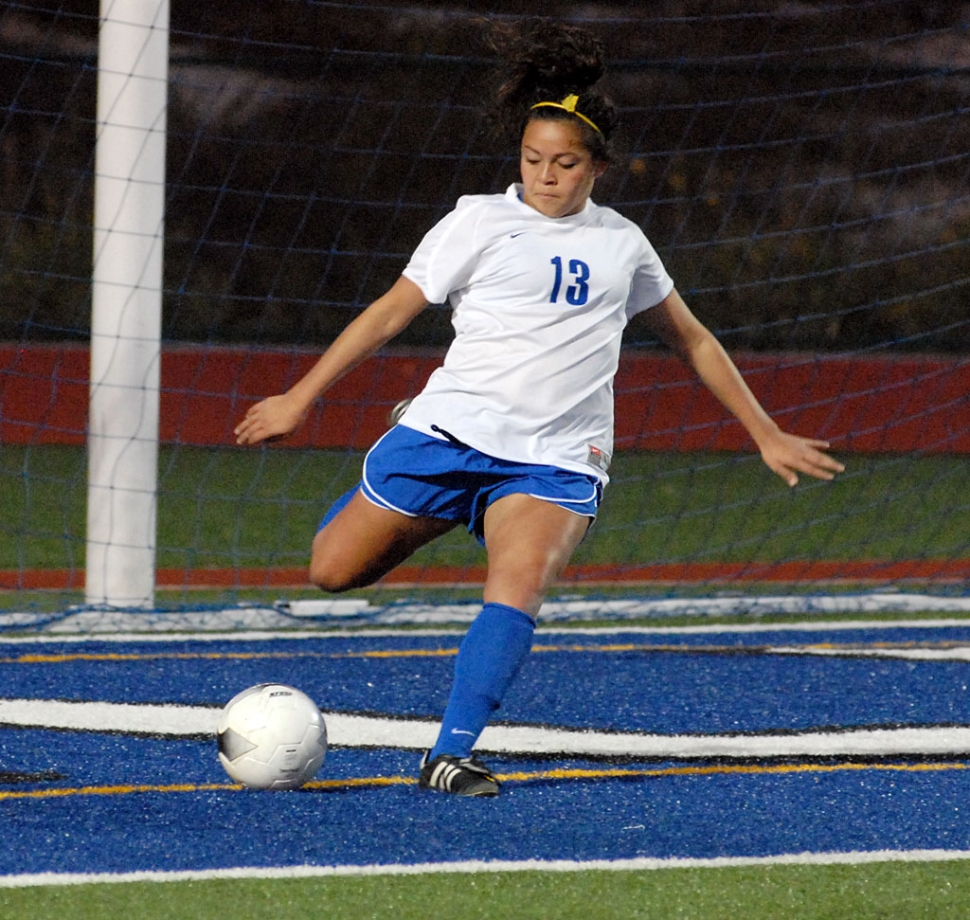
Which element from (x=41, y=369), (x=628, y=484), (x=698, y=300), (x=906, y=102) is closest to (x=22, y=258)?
(x=41, y=369)

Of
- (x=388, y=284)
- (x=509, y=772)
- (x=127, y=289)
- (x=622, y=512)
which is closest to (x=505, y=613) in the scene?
(x=509, y=772)

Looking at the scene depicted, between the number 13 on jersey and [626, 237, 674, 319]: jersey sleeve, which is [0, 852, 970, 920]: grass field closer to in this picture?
the number 13 on jersey

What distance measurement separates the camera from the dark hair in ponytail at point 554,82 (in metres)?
4.45

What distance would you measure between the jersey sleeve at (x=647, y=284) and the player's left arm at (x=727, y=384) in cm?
4

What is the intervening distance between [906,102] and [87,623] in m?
19.2

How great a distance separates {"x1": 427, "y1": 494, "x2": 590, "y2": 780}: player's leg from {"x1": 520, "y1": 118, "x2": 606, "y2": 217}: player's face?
2.53 ft

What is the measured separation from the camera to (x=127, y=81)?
7.04 meters

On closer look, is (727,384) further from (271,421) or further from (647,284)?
(271,421)

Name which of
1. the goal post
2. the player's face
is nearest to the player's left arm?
the player's face

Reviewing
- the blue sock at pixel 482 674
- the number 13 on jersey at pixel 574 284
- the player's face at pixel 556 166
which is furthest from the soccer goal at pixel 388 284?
the blue sock at pixel 482 674

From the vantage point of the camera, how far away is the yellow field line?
4.25 meters

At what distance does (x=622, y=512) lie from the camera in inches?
472

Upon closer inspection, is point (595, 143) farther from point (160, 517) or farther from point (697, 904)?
point (160, 517)

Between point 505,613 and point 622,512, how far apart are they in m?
7.78
